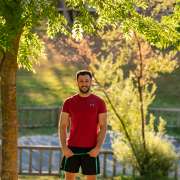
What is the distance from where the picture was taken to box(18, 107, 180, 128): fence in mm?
16359

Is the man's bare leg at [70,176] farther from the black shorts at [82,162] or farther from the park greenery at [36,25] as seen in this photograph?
the park greenery at [36,25]

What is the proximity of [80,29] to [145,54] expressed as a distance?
5044mm

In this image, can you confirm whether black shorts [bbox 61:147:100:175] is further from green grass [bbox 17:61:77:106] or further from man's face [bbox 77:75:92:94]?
green grass [bbox 17:61:77:106]

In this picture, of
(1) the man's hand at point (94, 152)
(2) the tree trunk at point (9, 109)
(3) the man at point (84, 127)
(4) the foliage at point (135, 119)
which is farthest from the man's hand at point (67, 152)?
(4) the foliage at point (135, 119)

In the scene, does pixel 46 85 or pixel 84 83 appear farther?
pixel 46 85

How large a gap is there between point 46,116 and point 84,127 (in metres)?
10.9

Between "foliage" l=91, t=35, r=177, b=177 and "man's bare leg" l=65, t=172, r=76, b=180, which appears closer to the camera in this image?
"man's bare leg" l=65, t=172, r=76, b=180

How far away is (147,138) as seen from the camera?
10.2 metres

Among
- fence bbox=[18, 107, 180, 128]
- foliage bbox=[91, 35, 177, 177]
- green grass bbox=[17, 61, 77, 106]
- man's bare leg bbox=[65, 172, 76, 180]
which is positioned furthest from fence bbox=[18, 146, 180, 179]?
green grass bbox=[17, 61, 77, 106]

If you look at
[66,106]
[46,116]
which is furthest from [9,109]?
[46,116]

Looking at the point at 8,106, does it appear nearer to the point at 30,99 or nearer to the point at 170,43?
the point at 170,43

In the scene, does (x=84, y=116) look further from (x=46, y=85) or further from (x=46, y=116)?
(x=46, y=85)

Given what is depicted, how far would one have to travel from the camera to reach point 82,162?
230 inches

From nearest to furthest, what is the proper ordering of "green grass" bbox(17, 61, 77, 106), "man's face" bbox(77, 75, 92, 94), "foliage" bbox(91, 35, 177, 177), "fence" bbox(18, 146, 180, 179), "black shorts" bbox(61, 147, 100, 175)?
"man's face" bbox(77, 75, 92, 94)
"black shorts" bbox(61, 147, 100, 175)
"foliage" bbox(91, 35, 177, 177)
"fence" bbox(18, 146, 180, 179)
"green grass" bbox(17, 61, 77, 106)
